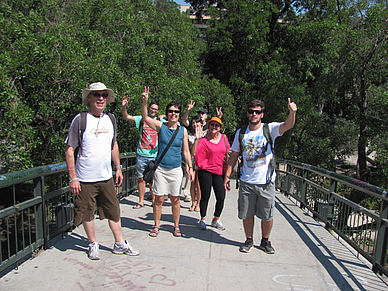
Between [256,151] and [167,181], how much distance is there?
4.22 ft

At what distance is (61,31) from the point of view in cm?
951

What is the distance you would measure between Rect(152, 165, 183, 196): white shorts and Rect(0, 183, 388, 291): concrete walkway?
69 cm

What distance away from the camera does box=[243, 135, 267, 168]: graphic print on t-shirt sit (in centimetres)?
404

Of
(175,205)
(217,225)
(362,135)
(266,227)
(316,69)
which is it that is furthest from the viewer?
(316,69)

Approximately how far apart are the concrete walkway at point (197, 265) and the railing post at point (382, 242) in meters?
0.15

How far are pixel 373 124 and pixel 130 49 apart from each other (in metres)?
12.2

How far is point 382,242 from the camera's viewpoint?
3.70m

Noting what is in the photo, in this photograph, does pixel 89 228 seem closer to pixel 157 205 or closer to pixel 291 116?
pixel 157 205

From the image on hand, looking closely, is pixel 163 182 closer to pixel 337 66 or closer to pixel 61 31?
pixel 61 31

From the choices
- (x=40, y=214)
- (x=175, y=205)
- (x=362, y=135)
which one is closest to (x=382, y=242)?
(x=175, y=205)

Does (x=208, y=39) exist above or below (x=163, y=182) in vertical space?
above

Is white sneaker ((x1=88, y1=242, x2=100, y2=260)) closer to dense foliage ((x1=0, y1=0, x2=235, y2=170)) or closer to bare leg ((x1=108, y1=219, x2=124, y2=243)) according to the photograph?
bare leg ((x1=108, y1=219, x2=124, y2=243))

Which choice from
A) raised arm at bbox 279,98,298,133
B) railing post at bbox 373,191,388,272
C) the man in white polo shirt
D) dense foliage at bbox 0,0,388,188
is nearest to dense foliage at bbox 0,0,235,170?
dense foliage at bbox 0,0,388,188

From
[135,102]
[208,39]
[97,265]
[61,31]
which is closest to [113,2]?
[61,31]
